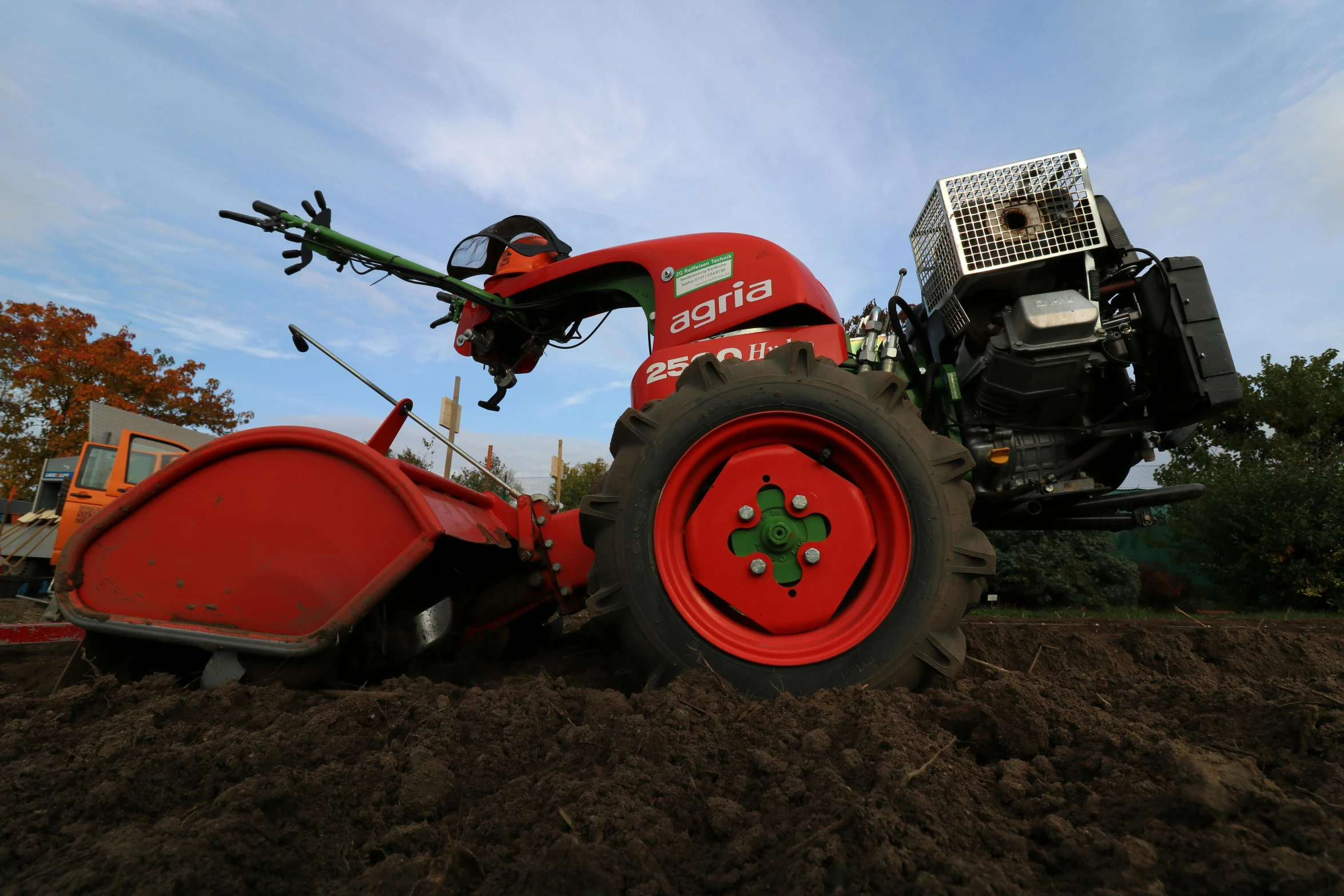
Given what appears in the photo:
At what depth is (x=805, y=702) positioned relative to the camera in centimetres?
191

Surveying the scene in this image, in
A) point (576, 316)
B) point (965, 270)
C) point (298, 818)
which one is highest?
point (576, 316)

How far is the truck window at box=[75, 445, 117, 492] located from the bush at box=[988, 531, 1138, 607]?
1213 cm

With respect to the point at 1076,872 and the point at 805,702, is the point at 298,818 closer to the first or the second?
the point at 805,702

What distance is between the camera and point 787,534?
232cm

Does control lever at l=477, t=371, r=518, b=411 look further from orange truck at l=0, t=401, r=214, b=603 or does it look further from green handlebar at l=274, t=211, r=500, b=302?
orange truck at l=0, t=401, r=214, b=603

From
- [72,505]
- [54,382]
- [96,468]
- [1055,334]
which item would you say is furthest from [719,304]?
[54,382]

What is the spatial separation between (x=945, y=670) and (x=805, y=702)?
500mm

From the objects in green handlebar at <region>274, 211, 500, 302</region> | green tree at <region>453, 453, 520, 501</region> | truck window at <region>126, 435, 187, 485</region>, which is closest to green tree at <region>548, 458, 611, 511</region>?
green tree at <region>453, 453, 520, 501</region>

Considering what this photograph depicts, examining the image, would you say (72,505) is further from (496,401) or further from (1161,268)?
(1161,268)

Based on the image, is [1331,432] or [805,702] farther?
[1331,432]

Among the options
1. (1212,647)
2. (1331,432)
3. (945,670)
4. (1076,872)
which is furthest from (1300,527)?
(1076,872)

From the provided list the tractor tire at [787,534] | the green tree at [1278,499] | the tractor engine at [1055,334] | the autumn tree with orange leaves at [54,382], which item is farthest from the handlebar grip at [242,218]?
the autumn tree with orange leaves at [54,382]

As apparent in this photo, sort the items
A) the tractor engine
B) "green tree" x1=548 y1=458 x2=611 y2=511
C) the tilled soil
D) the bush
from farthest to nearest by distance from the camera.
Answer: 1. "green tree" x1=548 y1=458 x2=611 y2=511
2. the bush
3. the tractor engine
4. the tilled soil

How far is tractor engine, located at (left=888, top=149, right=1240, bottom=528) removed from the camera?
114 inches
